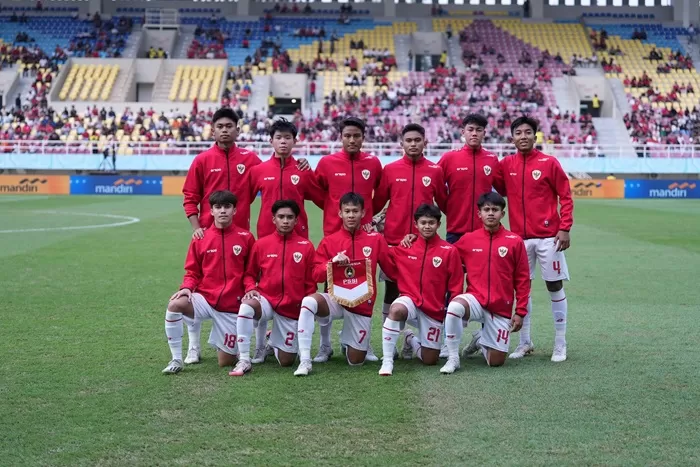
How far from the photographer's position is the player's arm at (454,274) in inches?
270

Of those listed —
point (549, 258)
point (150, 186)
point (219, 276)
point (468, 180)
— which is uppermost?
point (468, 180)

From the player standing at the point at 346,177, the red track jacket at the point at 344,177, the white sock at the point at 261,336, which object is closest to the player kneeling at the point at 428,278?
the player standing at the point at 346,177

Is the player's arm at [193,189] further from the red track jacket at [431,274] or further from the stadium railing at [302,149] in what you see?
the stadium railing at [302,149]

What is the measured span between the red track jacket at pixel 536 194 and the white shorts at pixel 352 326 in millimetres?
1554

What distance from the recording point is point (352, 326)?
22.4ft

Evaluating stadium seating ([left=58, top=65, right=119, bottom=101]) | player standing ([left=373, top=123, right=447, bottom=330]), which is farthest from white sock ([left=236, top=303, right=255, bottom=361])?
stadium seating ([left=58, top=65, right=119, bottom=101])

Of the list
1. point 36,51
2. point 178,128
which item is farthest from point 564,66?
point 36,51

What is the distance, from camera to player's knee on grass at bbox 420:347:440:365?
22.3ft

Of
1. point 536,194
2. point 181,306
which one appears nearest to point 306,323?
point 181,306

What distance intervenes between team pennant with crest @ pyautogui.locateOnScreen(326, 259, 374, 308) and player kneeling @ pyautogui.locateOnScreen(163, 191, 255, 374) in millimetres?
734

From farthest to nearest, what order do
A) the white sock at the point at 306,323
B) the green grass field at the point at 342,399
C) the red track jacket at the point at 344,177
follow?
the red track jacket at the point at 344,177 < the white sock at the point at 306,323 < the green grass field at the point at 342,399

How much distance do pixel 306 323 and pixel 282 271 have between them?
0.50 meters

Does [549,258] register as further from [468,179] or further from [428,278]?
[428,278]

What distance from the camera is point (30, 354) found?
23.0ft
